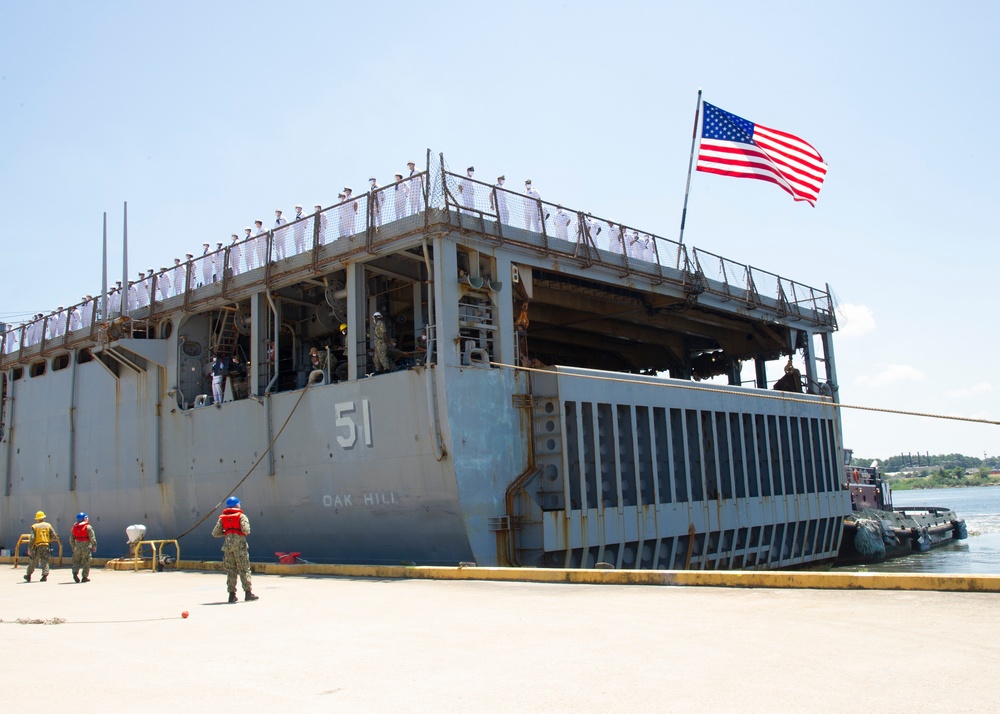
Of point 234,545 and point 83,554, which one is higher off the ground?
point 234,545

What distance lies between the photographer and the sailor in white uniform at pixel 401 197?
17.8m

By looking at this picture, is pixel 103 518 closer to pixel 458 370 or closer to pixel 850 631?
pixel 458 370

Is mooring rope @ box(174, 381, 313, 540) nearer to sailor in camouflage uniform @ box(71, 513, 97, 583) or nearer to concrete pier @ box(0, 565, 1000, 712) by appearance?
sailor in camouflage uniform @ box(71, 513, 97, 583)

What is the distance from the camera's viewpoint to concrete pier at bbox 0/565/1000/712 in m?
5.66

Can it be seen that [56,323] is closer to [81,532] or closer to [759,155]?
[81,532]

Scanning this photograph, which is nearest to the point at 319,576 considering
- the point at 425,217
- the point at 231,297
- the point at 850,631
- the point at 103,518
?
the point at 425,217

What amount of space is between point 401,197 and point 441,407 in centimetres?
467

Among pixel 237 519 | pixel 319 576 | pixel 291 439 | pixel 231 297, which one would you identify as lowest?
pixel 319 576

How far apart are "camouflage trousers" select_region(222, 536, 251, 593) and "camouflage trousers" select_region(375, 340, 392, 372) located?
6443 millimetres

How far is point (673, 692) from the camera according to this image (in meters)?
5.69

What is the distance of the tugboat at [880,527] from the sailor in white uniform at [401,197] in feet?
65.9

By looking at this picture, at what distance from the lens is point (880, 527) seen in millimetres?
32188

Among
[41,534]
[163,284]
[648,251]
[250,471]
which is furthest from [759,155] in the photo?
[41,534]

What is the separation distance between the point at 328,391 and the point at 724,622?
12.2 m
